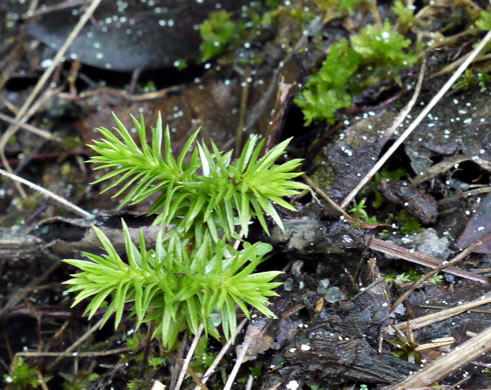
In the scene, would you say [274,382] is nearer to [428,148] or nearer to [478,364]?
[478,364]

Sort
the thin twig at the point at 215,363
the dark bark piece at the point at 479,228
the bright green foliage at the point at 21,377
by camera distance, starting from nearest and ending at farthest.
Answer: the thin twig at the point at 215,363 < the dark bark piece at the point at 479,228 < the bright green foliage at the point at 21,377

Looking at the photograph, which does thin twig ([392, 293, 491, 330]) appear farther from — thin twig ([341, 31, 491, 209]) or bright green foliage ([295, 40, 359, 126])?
bright green foliage ([295, 40, 359, 126])

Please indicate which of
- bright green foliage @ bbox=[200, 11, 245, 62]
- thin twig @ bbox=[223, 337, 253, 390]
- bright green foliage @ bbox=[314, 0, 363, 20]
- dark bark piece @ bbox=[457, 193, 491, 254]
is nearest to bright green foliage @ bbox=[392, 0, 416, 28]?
bright green foliage @ bbox=[314, 0, 363, 20]

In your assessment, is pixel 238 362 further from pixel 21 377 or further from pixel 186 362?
pixel 21 377

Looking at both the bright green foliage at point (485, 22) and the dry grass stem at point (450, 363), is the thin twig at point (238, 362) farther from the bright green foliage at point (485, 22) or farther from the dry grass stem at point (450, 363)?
the bright green foliage at point (485, 22)

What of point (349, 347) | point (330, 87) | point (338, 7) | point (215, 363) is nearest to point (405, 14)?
point (338, 7)

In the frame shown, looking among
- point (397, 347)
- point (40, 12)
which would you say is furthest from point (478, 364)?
point (40, 12)

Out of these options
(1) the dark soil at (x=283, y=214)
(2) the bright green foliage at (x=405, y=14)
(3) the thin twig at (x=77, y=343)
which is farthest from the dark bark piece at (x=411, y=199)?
(3) the thin twig at (x=77, y=343)
